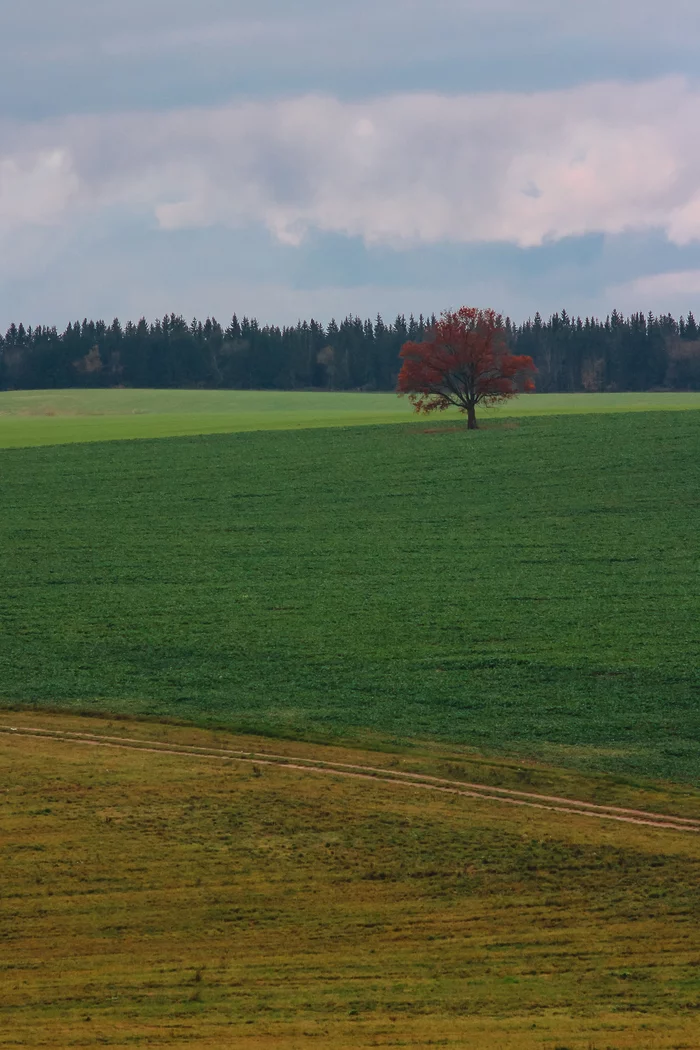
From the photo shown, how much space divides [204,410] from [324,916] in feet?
294

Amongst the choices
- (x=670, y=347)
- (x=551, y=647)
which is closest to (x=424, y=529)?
(x=551, y=647)

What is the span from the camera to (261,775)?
20.6 m

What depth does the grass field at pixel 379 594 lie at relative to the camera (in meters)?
25.1

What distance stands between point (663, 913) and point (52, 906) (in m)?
8.00

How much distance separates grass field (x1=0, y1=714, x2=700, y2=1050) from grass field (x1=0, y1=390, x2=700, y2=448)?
163 ft

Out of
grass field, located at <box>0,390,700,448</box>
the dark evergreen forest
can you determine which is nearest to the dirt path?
grass field, located at <box>0,390,700,448</box>

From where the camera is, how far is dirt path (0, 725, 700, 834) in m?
19.1

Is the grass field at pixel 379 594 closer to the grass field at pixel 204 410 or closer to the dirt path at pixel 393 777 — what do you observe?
the dirt path at pixel 393 777

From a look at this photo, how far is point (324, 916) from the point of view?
15.8 meters

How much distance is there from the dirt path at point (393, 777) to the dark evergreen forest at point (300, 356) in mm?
125872

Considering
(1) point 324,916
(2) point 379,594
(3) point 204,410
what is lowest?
(1) point 324,916

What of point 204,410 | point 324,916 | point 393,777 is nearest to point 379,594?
point 393,777

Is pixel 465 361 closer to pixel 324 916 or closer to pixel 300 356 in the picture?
pixel 324 916

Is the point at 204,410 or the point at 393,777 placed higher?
the point at 204,410
